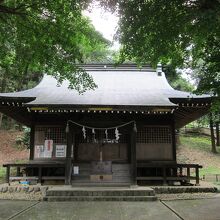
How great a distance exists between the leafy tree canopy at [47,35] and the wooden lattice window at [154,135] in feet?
13.2

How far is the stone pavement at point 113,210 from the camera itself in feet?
27.3

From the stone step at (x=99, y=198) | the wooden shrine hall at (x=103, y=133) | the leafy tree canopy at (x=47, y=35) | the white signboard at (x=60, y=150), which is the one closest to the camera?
the leafy tree canopy at (x=47, y=35)

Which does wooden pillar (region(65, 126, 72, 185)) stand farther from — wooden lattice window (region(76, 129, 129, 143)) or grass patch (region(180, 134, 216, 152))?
grass patch (region(180, 134, 216, 152))

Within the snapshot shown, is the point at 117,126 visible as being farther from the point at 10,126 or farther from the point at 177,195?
the point at 10,126

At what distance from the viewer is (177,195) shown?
12.0m

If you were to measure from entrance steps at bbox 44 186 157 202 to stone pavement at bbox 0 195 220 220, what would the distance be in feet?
1.97

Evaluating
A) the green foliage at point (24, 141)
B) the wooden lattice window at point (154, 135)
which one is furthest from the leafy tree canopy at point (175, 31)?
the green foliage at point (24, 141)

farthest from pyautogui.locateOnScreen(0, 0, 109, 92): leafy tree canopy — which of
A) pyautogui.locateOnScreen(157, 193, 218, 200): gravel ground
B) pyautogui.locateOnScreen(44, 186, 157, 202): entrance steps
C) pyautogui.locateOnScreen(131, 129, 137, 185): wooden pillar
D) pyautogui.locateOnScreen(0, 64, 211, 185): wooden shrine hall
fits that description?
pyautogui.locateOnScreen(157, 193, 218, 200): gravel ground

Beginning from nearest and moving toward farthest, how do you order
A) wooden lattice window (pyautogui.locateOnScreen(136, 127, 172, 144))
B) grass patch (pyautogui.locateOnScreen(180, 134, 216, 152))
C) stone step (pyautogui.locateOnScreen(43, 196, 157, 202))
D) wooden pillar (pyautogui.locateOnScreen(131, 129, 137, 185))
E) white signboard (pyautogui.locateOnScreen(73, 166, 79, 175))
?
stone step (pyautogui.locateOnScreen(43, 196, 157, 202))
wooden pillar (pyautogui.locateOnScreen(131, 129, 137, 185))
white signboard (pyautogui.locateOnScreen(73, 166, 79, 175))
wooden lattice window (pyautogui.locateOnScreen(136, 127, 172, 144))
grass patch (pyautogui.locateOnScreen(180, 134, 216, 152))

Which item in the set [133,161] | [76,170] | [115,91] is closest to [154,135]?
[133,161]

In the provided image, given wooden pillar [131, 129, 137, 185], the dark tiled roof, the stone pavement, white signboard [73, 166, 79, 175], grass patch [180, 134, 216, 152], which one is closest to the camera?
the stone pavement

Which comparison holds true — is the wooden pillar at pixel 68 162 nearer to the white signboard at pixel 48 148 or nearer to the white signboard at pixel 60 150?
the white signboard at pixel 60 150

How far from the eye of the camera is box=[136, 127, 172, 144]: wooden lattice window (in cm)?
1479

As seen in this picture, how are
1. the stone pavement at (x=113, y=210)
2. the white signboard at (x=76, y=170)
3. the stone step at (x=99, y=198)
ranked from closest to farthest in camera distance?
1. the stone pavement at (x=113, y=210)
2. the stone step at (x=99, y=198)
3. the white signboard at (x=76, y=170)
